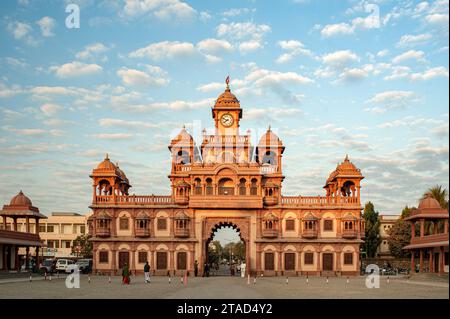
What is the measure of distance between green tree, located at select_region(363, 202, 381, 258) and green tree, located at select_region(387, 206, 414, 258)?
281cm

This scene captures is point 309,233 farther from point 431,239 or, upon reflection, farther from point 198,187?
point 198,187

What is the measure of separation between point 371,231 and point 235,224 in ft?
142

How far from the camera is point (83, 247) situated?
98.1m

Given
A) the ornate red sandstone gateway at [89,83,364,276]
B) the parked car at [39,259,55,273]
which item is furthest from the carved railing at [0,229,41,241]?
the ornate red sandstone gateway at [89,83,364,276]

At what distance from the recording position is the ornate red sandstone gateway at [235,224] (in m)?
62.2

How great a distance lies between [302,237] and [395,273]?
2026cm

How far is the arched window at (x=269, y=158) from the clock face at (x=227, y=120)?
530 centimetres

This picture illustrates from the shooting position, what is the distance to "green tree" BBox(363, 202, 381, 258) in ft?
324

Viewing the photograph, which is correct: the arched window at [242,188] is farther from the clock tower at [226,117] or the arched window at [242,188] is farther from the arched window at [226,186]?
the clock tower at [226,117]

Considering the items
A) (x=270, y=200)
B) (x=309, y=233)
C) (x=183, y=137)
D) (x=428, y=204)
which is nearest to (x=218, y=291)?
(x=270, y=200)
